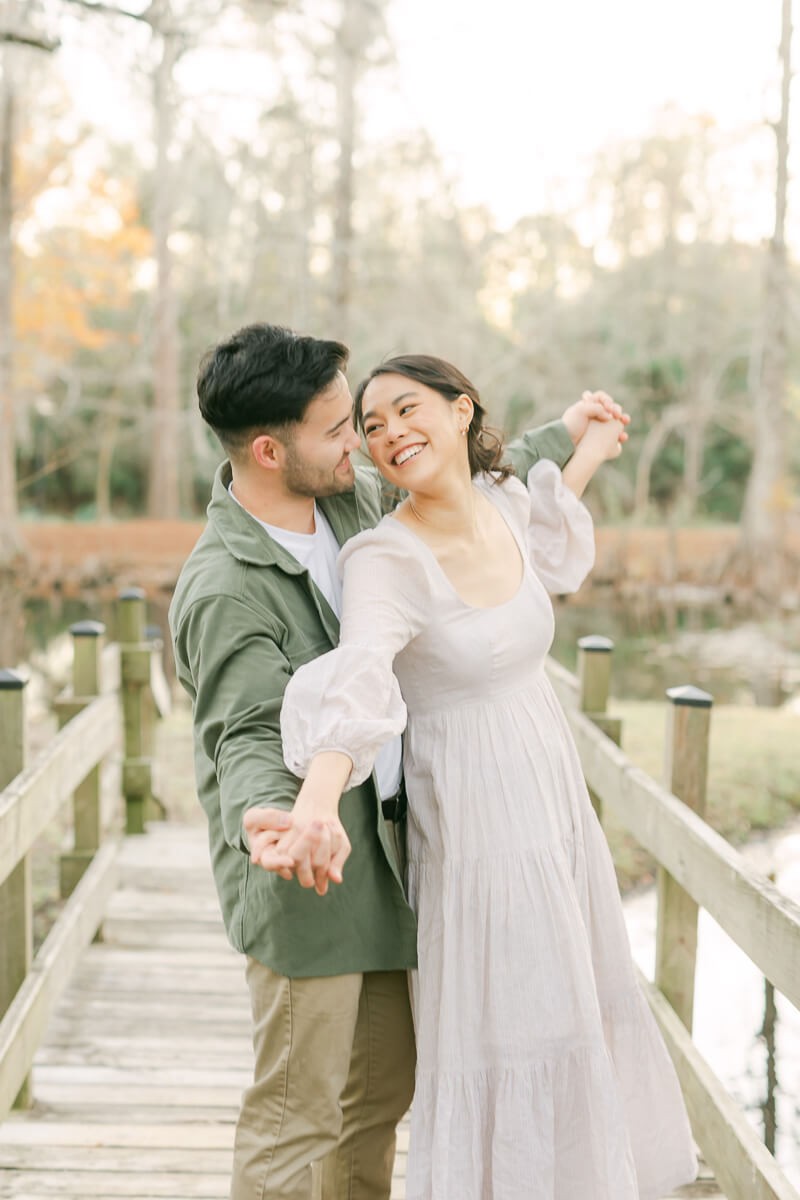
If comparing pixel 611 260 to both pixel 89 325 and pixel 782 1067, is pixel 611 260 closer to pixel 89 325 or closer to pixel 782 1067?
pixel 89 325

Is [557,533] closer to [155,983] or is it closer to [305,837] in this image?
[305,837]

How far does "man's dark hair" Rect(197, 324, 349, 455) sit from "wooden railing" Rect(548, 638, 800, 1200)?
1.14 metres

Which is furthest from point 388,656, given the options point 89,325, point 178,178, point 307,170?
point 89,325

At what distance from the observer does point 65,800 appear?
3451 millimetres

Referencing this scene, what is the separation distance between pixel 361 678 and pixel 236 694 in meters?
0.21

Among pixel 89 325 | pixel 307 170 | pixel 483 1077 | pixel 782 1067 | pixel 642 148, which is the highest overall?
pixel 642 148

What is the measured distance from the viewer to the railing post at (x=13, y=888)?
2.80 meters

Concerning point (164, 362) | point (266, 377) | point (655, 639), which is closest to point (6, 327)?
point (164, 362)

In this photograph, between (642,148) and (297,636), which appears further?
(642,148)

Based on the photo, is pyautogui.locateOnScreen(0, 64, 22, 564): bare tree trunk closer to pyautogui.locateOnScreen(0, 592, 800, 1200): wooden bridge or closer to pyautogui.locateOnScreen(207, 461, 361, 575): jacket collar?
pyautogui.locateOnScreen(0, 592, 800, 1200): wooden bridge

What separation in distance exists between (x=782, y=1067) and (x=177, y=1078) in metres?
2.08

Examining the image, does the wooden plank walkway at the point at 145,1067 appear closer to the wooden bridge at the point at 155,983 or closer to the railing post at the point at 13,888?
the wooden bridge at the point at 155,983

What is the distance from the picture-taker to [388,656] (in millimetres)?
1856

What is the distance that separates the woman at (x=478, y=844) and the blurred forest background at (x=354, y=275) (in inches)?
551
